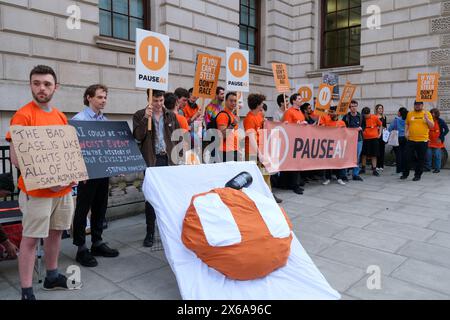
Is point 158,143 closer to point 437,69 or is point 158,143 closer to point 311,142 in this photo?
point 311,142

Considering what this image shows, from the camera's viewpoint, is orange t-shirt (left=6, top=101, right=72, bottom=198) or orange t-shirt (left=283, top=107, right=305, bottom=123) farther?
orange t-shirt (left=283, top=107, right=305, bottom=123)

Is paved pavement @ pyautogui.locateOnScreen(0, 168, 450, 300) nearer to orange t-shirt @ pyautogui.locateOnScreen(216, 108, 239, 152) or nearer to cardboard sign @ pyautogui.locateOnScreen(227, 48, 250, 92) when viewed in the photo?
orange t-shirt @ pyautogui.locateOnScreen(216, 108, 239, 152)

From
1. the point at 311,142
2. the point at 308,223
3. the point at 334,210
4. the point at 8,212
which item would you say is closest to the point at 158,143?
the point at 8,212

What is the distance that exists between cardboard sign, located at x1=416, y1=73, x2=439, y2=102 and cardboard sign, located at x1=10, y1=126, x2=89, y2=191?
8952mm

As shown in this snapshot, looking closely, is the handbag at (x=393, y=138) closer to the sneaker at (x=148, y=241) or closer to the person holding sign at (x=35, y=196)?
the sneaker at (x=148, y=241)

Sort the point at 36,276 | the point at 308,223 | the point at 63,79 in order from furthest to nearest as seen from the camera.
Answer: the point at 63,79
the point at 308,223
the point at 36,276

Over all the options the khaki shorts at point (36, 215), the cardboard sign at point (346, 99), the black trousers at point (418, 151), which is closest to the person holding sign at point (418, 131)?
the black trousers at point (418, 151)

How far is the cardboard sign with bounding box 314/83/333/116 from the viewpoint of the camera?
27.9 ft

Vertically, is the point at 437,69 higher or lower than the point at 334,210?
higher

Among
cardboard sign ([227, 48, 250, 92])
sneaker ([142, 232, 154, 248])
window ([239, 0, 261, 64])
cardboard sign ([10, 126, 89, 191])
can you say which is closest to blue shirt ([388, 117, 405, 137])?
window ([239, 0, 261, 64])

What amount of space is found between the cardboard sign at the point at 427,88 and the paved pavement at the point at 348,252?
310 centimetres
